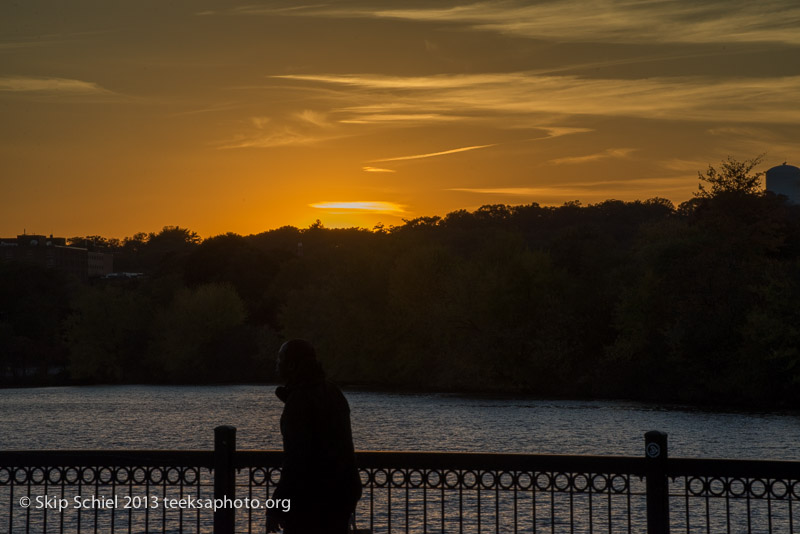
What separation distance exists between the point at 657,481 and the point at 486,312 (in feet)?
255

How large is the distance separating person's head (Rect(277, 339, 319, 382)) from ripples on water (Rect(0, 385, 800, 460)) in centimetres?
3936

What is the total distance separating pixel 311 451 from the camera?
7.25m

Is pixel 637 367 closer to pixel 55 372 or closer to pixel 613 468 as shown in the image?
pixel 613 468

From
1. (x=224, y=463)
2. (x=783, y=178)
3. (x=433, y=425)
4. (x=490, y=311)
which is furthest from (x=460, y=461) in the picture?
(x=783, y=178)

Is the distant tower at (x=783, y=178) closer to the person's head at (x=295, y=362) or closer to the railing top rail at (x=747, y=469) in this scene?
the railing top rail at (x=747, y=469)

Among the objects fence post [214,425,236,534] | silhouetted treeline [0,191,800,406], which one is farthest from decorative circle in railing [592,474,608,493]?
silhouetted treeline [0,191,800,406]

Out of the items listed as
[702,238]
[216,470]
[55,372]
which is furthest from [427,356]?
[216,470]

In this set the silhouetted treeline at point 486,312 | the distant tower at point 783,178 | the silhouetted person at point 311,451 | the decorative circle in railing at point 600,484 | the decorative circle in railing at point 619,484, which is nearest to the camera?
the silhouetted person at point 311,451

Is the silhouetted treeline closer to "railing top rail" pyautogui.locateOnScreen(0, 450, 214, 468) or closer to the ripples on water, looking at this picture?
the ripples on water

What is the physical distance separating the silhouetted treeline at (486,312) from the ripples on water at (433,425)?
452 centimetres

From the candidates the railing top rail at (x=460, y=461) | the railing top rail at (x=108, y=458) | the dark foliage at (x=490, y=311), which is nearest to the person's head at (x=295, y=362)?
the railing top rail at (x=460, y=461)

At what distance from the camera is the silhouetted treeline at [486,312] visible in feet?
225

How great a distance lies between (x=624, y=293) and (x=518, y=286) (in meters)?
11.8

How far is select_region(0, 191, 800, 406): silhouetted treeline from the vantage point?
68.6m
